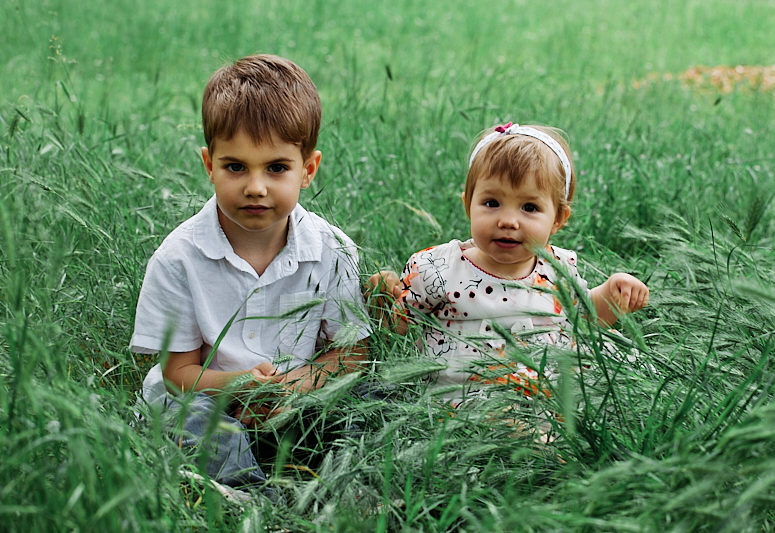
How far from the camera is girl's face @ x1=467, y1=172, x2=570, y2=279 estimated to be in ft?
8.05

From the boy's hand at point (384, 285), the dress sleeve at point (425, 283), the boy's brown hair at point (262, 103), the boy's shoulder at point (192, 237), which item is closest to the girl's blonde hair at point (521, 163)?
the dress sleeve at point (425, 283)

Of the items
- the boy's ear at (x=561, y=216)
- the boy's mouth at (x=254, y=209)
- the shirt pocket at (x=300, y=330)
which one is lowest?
the shirt pocket at (x=300, y=330)

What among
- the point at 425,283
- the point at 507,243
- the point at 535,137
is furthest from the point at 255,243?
the point at 535,137

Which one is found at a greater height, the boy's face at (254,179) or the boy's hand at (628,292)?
the boy's face at (254,179)

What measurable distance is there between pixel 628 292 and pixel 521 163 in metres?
0.48

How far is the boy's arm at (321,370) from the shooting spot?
2229 millimetres

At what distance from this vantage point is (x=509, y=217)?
2.45m

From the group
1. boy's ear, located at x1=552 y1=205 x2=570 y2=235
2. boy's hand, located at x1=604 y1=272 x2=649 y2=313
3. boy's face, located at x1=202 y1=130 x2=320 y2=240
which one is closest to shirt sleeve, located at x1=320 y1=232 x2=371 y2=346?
boy's face, located at x1=202 y1=130 x2=320 y2=240

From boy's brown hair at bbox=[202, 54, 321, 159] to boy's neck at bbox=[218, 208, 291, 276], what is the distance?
241 mm

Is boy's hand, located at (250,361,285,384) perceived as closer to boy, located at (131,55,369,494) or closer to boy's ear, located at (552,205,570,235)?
boy, located at (131,55,369,494)

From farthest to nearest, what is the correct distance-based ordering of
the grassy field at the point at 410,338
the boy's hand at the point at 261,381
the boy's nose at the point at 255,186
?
the boy's nose at the point at 255,186, the boy's hand at the point at 261,381, the grassy field at the point at 410,338

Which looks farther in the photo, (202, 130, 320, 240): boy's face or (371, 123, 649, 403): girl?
(371, 123, 649, 403): girl

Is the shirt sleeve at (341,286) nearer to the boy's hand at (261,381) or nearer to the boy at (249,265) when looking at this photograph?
the boy at (249,265)

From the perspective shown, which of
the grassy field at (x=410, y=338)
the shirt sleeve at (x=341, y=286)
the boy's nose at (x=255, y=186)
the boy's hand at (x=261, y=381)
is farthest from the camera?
the shirt sleeve at (x=341, y=286)
